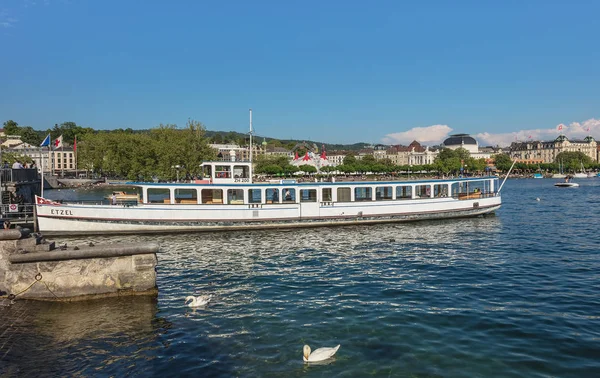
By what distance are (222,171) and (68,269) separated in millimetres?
20774

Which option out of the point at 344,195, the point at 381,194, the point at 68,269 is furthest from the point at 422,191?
the point at 68,269

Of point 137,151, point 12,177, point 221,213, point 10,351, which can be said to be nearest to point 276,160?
point 137,151

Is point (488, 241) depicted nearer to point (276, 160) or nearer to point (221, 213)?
point (221, 213)

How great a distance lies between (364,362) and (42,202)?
2752cm

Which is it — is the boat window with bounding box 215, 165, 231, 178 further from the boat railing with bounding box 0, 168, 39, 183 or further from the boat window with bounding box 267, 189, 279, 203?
the boat railing with bounding box 0, 168, 39, 183

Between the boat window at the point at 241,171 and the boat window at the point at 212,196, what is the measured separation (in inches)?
94.9

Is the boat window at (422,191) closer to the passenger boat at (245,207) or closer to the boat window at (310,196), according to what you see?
the passenger boat at (245,207)

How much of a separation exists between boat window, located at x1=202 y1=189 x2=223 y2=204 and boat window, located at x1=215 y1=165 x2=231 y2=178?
1774 millimetres

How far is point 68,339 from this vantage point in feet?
36.5

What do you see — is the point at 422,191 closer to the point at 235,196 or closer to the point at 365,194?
the point at 365,194

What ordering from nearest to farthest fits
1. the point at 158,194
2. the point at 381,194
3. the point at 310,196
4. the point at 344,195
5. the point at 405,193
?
the point at 310,196 → the point at 344,195 → the point at 381,194 → the point at 158,194 → the point at 405,193

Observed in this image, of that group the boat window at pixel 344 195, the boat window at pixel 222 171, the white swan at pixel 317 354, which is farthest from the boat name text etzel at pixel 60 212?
the white swan at pixel 317 354

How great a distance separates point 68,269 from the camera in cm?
1345

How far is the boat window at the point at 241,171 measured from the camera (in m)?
34.2
